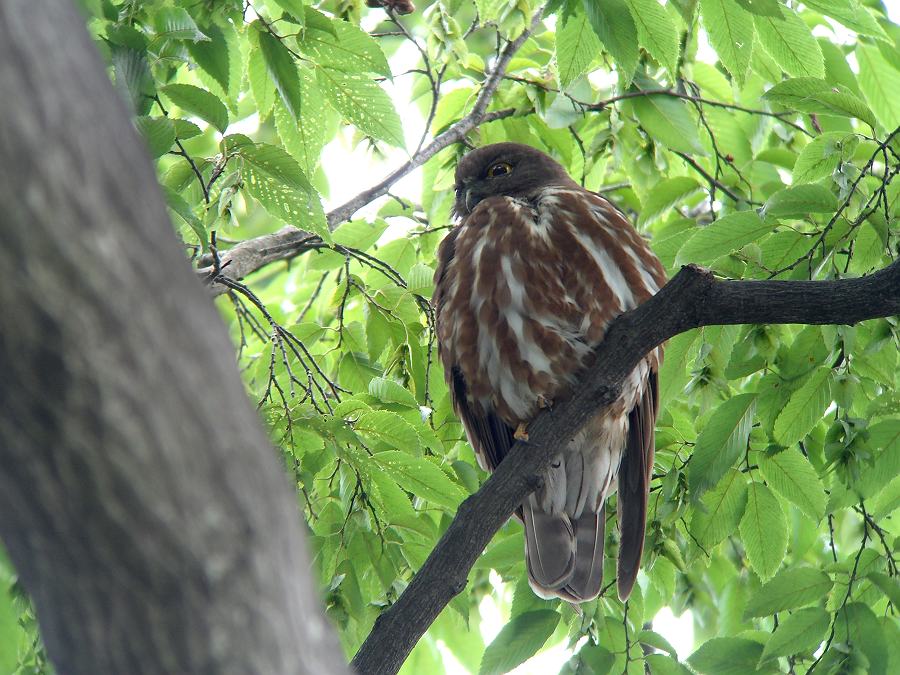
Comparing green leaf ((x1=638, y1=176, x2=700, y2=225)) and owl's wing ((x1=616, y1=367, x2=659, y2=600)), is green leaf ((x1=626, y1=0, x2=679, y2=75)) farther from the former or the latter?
owl's wing ((x1=616, y1=367, x2=659, y2=600))

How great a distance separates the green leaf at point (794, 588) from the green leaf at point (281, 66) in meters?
1.96

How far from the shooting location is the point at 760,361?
2.91 metres

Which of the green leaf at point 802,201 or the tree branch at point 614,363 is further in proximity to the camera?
the green leaf at point 802,201

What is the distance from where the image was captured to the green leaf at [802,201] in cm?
273

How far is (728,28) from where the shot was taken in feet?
9.50

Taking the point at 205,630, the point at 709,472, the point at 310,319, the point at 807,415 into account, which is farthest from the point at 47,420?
the point at 310,319

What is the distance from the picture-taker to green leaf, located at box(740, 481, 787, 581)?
307 cm

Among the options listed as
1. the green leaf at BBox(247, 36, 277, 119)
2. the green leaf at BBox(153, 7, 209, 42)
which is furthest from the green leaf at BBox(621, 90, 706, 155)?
the green leaf at BBox(153, 7, 209, 42)

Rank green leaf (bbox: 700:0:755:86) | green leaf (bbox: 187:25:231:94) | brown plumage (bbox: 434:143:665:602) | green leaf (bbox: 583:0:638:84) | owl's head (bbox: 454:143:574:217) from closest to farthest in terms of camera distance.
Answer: green leaf (bbox: 583:0:638:84) < green leaf (bbox: 187:25:231:94) < green leaf (bbox: 700:0:755:86) < brown plumage (bbox: 434:143:665:602) < owl's head (bbox: 454:143:574:217)

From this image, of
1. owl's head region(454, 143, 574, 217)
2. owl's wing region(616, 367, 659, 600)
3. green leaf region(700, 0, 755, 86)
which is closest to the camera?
green leaf region(700, 0, 755, 86)

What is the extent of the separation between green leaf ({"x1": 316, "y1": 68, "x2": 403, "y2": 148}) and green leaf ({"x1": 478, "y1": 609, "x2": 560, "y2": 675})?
1558 millimetres

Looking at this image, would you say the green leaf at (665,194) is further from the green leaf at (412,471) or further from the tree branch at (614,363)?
the green leaf at (412,471)

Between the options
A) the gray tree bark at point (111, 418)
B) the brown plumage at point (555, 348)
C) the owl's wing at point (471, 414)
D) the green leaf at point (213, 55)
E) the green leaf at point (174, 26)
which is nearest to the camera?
the gray tree bark at point (111, 418)

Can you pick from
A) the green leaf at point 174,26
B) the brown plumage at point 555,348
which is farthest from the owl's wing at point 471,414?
the green leaf at point 174,26
